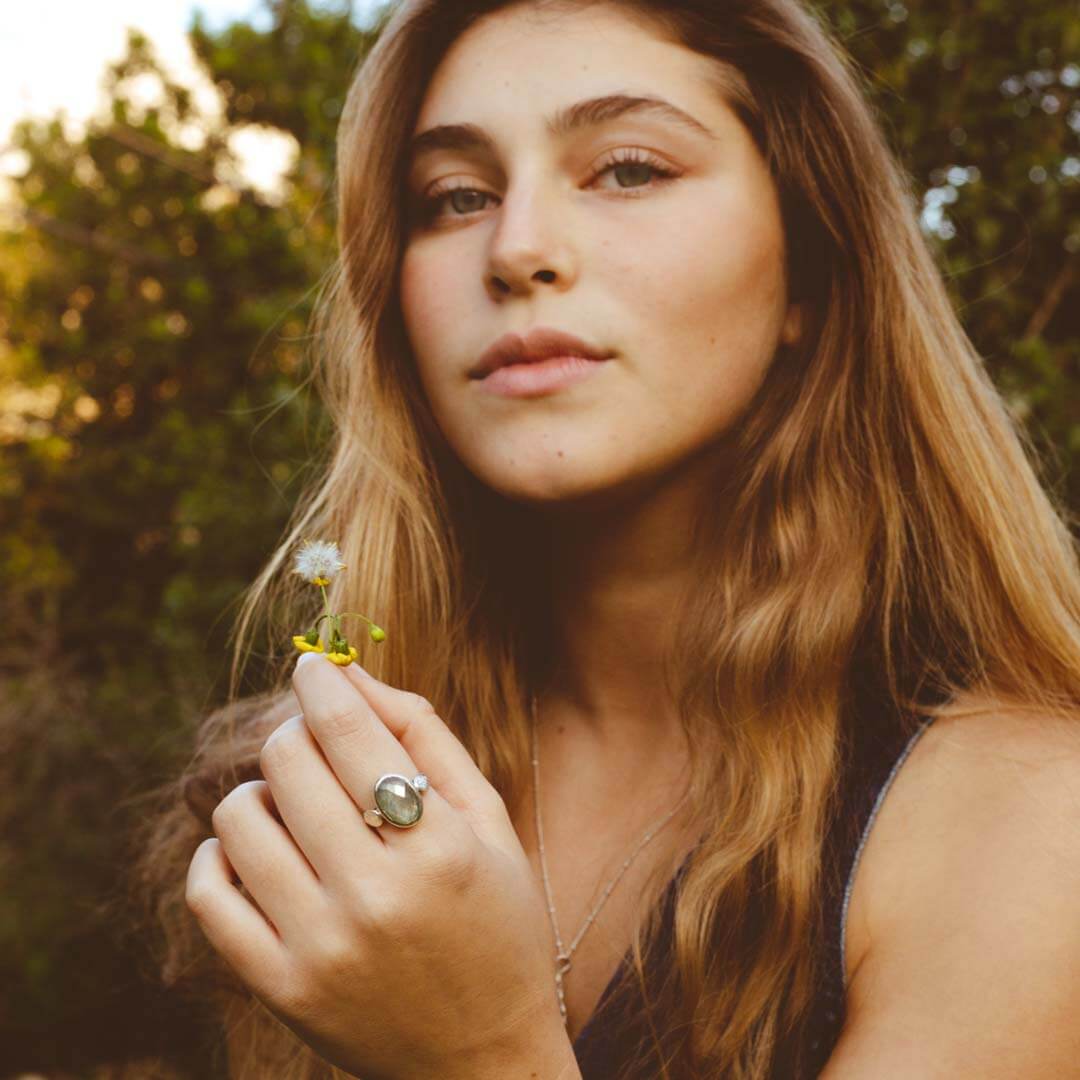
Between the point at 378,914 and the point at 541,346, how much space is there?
945 millimetres

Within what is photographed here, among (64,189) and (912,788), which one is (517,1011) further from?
(64,189)

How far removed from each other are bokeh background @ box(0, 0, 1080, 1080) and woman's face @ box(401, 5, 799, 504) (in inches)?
42.0

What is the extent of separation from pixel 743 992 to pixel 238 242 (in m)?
4.96

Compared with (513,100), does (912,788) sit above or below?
below

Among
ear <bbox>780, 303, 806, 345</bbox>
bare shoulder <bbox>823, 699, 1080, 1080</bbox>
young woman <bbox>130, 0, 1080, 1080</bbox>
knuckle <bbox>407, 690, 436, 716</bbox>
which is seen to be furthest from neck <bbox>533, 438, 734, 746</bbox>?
knuckle <bbox>407, 690, 436, 716</bbox>

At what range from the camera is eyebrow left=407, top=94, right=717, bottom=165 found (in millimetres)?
1833

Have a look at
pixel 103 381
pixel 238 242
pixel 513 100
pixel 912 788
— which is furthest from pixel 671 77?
pixel 103 381

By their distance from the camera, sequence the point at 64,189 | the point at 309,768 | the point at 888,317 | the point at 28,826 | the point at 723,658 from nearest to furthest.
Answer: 1. the point at 309,768
2. the point at 723,658
3. the point at 888,317
4. the point at 28,826
5. the point at 64,189

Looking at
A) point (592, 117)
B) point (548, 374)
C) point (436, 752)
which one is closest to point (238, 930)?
point (436, 752)

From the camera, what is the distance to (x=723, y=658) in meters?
1.88

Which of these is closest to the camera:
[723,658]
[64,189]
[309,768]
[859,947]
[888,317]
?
[309,768]

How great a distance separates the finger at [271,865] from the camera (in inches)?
50.8

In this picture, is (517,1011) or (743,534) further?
(743,534)

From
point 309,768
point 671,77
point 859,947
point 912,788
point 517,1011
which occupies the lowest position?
point 859,947
